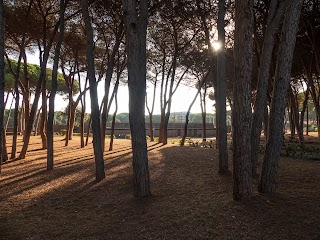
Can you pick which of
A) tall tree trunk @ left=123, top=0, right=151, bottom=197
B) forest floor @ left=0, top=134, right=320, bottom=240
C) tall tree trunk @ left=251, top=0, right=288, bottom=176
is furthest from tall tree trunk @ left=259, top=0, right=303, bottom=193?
tall tree trunk @ left=123, top=0, right=151, bottom=197

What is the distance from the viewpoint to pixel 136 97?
16.7ft

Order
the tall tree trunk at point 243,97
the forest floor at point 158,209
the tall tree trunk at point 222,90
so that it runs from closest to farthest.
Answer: the forest floor at point 158,209, the tall tree trunk at point 243,97, the tall tree trunk at point 222,90

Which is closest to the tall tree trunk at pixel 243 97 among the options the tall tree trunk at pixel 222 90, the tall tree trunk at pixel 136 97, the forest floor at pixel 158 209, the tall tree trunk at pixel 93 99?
the forest floor at pixel 158 209

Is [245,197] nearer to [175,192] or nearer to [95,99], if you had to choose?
[175,192]

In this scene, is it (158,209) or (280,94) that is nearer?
(158,209)

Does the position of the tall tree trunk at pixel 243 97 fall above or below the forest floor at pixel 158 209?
above

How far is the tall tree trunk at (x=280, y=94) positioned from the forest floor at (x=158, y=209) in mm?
431

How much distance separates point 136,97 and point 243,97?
216 centimetres

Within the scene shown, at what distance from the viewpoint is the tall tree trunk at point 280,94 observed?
4621 millimetres

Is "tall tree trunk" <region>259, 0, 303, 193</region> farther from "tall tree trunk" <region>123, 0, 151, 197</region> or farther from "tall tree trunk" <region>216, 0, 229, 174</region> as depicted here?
"tall tree trunk" <region>123, 0, 151, 197</region>

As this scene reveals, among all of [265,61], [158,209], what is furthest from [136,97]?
[265,61]

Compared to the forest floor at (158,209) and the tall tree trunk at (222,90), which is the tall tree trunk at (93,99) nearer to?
the forest floor at (158,209)

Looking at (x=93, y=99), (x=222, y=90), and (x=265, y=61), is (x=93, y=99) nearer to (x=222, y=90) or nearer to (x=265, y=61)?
(x=222, y=90)

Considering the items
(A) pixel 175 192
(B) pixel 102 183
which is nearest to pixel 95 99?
(B) pixel 102 183
